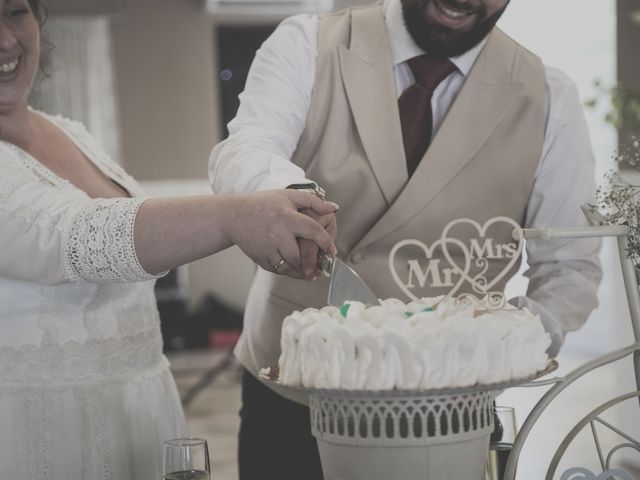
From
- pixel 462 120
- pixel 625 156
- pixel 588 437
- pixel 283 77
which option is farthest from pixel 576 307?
pixel 588 437

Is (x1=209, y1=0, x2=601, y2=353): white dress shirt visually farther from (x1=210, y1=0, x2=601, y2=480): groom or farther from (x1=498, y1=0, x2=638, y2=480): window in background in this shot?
(x1=498, y1=0, x2=638, y2=480): window in background

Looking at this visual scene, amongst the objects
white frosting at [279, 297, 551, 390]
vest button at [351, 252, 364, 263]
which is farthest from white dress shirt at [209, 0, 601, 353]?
white frosting at [279, 297, 551, 390]

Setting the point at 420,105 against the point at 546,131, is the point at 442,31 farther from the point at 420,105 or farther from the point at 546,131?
the point at 546,131

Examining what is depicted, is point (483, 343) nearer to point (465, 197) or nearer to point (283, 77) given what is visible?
point (465, 197)

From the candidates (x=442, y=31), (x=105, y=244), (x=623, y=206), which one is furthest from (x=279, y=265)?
(x=442, y=31)

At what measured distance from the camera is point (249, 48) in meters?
9.05

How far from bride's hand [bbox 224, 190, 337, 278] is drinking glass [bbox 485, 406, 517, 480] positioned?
394 mm

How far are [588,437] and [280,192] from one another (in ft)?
13.6

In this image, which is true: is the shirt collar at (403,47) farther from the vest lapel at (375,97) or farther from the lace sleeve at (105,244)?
the lace sleeve at (105,244)

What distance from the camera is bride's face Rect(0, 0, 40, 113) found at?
194 centimetres

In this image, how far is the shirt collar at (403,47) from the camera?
2129 mm

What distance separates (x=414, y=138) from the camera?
2113 millimetres

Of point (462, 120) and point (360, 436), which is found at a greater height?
point (462, 120)

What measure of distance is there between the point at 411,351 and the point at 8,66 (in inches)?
45.8
